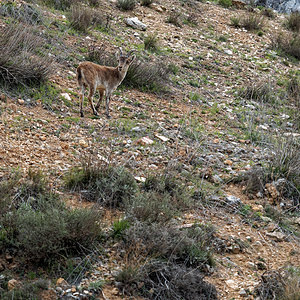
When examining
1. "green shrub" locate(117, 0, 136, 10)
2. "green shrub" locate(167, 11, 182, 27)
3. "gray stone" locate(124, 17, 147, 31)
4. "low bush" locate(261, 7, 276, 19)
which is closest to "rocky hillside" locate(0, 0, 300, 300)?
"gray stone" locate(124, 17, 147, 31)

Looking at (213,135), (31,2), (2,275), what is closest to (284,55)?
(213,135)

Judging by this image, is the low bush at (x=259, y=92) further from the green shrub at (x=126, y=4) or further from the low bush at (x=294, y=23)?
the low bush at (x=294, y=23)

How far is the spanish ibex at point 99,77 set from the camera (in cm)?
742

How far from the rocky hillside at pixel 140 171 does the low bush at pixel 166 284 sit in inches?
0.6

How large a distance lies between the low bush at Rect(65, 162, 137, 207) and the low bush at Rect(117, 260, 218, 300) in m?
1.13

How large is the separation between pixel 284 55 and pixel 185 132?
7.76m

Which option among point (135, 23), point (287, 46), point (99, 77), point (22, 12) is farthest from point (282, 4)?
point (99, 77)

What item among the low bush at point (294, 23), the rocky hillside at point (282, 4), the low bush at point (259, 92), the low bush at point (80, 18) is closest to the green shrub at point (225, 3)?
the rocky hillside at point (282, 4)

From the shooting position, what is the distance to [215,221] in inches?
210

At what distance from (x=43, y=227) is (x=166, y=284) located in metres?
1.30

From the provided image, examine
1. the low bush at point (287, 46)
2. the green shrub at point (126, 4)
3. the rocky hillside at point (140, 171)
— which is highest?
the low bush at point (287, 46)

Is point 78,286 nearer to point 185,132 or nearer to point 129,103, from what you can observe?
point 185,132

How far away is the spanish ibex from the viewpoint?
742cm

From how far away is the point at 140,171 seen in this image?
599 centimetres
